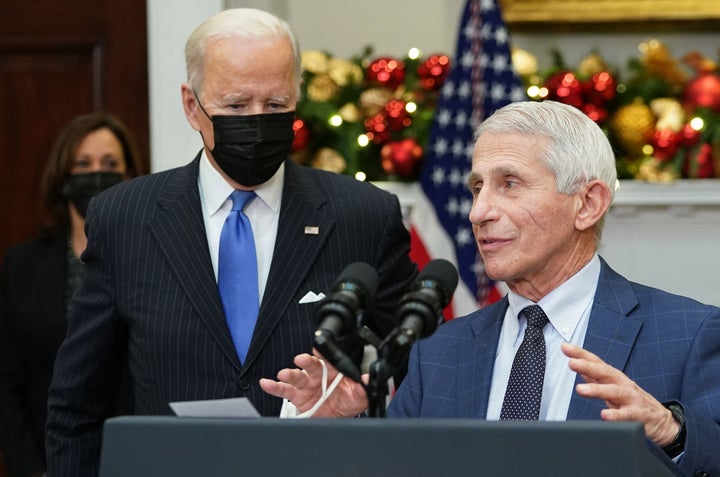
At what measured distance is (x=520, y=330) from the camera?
9.38 feet

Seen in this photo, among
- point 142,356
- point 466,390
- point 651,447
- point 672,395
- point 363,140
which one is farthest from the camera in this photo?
point 363,140

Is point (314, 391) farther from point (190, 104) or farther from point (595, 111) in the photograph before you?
point (595, 111)

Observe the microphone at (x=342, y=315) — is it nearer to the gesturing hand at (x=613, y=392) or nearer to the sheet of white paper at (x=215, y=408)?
the sheet of white paper at (x=215, y=408)

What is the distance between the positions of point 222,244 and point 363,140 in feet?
8.70

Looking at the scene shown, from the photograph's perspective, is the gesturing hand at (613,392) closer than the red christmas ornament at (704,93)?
Yes

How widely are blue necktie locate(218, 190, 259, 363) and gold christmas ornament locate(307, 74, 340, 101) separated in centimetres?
274

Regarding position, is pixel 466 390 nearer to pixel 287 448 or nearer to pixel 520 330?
pixel 520 330

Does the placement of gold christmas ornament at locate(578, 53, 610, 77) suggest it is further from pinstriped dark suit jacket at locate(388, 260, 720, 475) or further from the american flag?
pinstriped dark suit jacket at locate(388, 260, 720, 475)

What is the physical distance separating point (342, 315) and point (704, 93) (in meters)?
3.93

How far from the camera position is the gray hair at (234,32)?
322cm

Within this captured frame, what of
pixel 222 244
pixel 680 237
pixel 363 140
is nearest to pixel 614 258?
pixel 680 237

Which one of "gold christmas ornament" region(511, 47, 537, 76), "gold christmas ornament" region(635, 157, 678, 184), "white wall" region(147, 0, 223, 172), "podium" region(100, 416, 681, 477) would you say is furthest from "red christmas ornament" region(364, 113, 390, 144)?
"podium" region(100, 416, 681, 477)

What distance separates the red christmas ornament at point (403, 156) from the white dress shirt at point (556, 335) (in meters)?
2.90

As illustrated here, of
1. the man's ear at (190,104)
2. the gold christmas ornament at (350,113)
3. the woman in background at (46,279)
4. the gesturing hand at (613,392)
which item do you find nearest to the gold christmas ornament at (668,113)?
the gold christmas ornament at (350,113)
